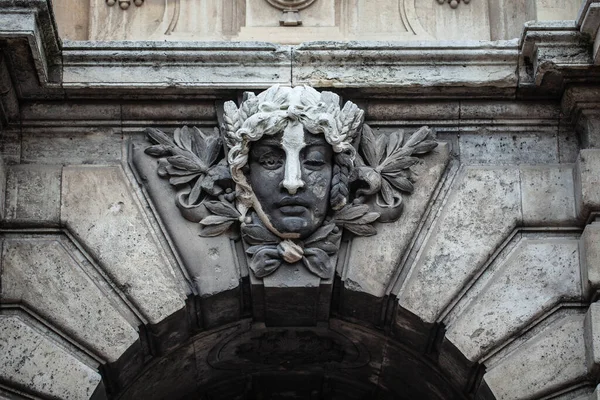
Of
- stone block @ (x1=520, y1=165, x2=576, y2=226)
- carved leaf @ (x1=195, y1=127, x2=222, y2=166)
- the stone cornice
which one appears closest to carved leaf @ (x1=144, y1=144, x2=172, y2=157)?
carved leaf @ (x1=195, y1=127, x2=222, y2=166)

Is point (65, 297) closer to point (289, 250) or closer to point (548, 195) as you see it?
point (289, 250)

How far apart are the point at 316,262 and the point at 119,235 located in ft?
3.06

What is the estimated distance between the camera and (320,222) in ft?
26.2

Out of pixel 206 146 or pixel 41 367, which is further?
pixel 206 146

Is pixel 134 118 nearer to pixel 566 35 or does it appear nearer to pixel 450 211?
pixel 450 211

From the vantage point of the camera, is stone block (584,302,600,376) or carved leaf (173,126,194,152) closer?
stone block (584,302,600,376)

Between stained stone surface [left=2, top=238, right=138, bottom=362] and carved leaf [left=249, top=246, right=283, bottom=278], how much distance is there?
0.63 metres

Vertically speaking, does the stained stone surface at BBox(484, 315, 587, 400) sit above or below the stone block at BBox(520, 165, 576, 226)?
below

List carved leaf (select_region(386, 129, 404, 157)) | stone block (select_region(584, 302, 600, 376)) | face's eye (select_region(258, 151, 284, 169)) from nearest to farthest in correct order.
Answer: stone block (select_region(584, 302, 600, 376)) → face's eye (select_region(258, 151, 284, 169)) → carved leaf (select_region(386, 129, 404, 157))

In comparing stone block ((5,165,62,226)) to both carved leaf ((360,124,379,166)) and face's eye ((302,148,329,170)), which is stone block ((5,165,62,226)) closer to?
face's eye ((302,148,329,170))

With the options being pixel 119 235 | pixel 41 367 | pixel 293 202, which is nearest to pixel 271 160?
pixel 293 202

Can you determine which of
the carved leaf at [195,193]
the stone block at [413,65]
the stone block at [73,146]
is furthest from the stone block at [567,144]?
the stone block at [73,146]

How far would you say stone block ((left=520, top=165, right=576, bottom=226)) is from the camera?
8.07 meters

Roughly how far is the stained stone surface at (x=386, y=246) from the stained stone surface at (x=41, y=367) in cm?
130
